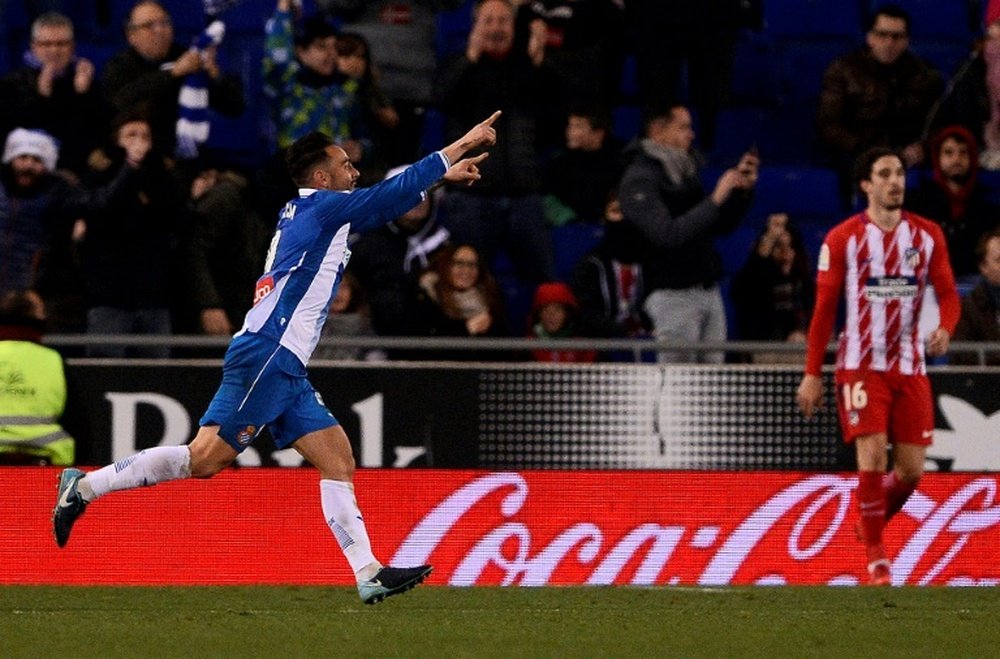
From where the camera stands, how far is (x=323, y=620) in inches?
268

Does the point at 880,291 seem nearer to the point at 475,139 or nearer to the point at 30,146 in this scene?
the point at 475,139

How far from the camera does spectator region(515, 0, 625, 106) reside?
12133 mm

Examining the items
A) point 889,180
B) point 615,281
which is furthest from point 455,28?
point 889,180

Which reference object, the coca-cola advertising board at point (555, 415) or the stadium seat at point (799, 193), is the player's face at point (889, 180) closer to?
the coca-cola advertising board at point (555, 415)

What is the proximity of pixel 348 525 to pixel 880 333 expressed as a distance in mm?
2605

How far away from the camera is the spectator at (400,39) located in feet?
39.7

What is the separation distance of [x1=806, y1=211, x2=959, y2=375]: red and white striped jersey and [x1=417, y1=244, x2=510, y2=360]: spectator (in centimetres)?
251

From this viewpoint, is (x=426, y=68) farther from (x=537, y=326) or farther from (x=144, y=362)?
(x=144, y=362)

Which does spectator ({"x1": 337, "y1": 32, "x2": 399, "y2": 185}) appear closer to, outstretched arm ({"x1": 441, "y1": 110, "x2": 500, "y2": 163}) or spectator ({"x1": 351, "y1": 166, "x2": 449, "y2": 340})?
spectator ({"x1": 351, "y1": 166, "x2": 449, "y2": 340})

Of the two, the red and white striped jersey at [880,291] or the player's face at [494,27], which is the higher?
the player's face at [494,27]

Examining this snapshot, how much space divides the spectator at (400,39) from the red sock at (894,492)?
4647 mm

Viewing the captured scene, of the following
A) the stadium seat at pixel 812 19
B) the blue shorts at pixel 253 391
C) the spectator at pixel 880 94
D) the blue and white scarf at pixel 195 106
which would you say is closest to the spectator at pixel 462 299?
the blue and white scarf at pixel 195 106

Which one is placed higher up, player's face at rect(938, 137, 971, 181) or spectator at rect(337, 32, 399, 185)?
spectator at rect(337, 32, 399, 185)

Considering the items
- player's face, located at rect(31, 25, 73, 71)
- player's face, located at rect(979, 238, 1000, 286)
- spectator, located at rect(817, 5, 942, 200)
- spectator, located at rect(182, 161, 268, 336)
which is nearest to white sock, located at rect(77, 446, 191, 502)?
spectator, located at rect(182, 161, 268, 336)
